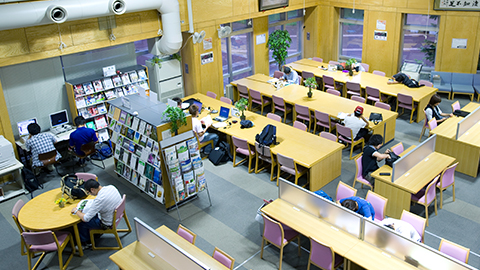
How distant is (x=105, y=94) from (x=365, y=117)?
6210 millimetres

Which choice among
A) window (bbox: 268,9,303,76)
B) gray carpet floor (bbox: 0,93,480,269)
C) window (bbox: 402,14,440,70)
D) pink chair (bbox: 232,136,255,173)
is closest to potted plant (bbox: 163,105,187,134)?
gray carpet floor (bbox: 0,93,480,269)

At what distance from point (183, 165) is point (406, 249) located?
389 cm

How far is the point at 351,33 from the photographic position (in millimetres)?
14898

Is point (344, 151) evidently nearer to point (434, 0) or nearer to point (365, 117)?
point (365, 117)

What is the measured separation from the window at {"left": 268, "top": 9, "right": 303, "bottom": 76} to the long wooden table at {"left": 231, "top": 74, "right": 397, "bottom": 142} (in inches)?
102

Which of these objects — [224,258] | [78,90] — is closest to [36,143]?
[78,90]

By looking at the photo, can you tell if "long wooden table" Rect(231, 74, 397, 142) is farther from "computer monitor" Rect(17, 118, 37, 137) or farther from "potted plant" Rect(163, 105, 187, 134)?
"computer monitor" Rect(17, 118, 37, 137)

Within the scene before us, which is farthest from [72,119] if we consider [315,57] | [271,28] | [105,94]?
[315,57]

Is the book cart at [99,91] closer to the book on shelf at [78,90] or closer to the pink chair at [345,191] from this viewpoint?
the book on shelf at [78,90]

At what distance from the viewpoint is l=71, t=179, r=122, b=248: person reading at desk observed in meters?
6.31

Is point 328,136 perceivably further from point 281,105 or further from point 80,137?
point 80,137

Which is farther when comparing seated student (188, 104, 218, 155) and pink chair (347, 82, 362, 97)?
pink chair (347, 82, 362, 97)

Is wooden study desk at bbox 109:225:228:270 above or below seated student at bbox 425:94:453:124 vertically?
below

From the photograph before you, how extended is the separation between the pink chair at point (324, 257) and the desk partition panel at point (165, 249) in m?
1.62
